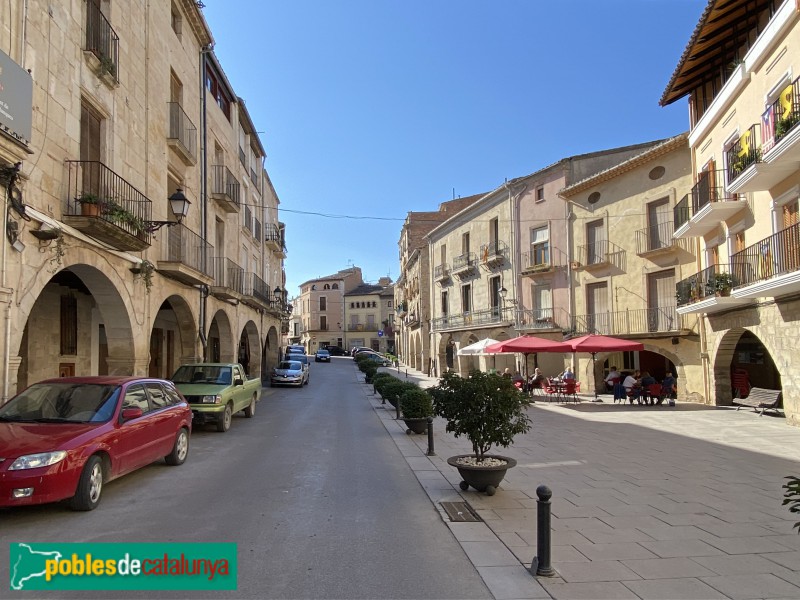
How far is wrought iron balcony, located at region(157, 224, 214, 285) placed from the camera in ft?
45.4

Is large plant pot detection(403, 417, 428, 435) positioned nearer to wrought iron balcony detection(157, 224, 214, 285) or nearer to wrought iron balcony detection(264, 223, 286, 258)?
wrought iron balcony detection(157, 224, 214, 285)

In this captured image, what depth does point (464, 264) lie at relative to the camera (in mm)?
35250

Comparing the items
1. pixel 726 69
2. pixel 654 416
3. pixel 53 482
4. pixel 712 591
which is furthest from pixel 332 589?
pixel 726 69

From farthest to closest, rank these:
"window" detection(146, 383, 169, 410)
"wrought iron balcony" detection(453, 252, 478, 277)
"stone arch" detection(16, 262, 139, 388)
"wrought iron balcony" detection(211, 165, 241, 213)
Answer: "wrought iron balcony" detection(453, 252, 478, 277) < "wrought iron balcony" detection(211, 165, 241, 213) < "stone arch" detection(16, 262, 139, 388) < "window" detection(146, 383, 169, 410)

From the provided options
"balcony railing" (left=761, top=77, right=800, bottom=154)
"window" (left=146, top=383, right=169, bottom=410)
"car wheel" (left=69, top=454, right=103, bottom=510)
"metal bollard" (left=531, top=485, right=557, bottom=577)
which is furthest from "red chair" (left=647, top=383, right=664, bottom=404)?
"car wheel" (left=69, top=454, right=103, bottom=510)

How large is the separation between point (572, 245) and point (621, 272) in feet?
10.5

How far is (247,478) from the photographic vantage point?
779cm

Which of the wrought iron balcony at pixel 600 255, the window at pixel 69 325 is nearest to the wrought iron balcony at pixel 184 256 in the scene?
the window at pixel 69 325

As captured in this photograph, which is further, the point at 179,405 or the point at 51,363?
the point at 51,363

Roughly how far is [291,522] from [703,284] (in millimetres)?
15984

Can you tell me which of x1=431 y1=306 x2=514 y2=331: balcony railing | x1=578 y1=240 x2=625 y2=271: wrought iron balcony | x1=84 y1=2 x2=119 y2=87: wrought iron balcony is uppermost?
x1=84 y1=2 x2=119 y2=87: wrought iron balcony

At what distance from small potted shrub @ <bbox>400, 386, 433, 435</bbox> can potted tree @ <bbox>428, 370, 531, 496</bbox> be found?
4.72 m

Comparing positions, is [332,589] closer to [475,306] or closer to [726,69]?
[726,69]

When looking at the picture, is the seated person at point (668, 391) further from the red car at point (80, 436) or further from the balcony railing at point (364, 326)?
the balcony railing at point (364, 326)
